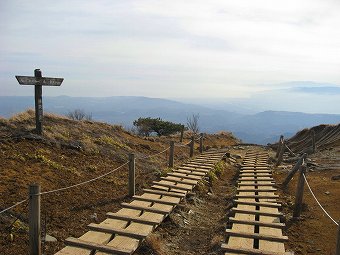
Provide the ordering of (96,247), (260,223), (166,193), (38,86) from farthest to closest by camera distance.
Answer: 1. (38,86)
2. (166,193)
3. (260,223)
4. (96,247)

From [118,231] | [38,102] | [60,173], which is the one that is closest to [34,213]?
[118,231]

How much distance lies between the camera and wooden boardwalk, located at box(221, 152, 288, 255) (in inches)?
265

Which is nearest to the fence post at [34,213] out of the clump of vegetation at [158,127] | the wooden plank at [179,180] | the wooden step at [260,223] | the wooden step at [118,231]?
the wooden step at [118,231]

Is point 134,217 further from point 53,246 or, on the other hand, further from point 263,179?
point 263,179

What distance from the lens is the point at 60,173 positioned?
10.6m

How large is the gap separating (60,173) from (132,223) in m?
3.88

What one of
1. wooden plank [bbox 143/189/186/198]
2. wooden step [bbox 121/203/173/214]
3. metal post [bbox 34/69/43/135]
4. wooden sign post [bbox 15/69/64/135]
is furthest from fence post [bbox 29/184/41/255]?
metal post [bbox 34/69/43/135]

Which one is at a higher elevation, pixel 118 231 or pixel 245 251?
pixel 118 231

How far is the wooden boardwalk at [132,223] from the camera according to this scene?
630 centimetres

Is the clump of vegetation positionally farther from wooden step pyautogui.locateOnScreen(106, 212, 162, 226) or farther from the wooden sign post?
wooden step pyautogui.locateOnScreen(106, 212, 162, 226)

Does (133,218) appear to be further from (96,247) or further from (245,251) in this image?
(245,251)

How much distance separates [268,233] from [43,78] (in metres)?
9.77

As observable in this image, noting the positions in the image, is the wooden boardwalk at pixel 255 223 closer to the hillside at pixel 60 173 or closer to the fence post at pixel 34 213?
the hillside at pixel 60 173

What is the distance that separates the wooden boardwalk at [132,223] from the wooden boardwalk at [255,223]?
1.60m
